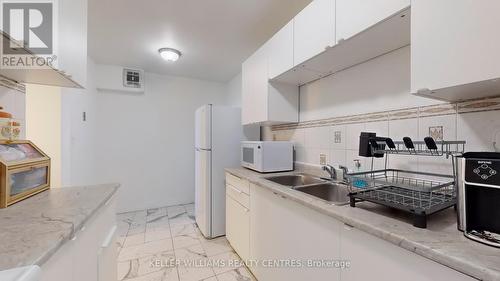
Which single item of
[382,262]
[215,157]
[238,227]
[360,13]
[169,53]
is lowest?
[238,227]

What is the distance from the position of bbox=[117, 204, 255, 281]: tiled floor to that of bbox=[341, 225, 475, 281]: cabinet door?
1169 mm

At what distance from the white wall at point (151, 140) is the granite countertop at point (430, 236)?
9.90ft

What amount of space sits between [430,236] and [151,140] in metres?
3.57

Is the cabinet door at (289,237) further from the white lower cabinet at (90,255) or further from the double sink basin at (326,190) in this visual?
the white lower cabinet at (90,255)

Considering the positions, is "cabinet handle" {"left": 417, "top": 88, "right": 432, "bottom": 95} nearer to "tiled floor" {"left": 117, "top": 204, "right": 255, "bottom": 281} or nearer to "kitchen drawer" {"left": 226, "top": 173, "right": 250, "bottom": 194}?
"kitchen drawer" {"left": 226, "top": 173, "right": 250, "bottom": 194}

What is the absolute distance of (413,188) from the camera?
81 cm

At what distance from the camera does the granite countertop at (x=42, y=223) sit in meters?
0.53

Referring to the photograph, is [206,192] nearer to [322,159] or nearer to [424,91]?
[322,159]

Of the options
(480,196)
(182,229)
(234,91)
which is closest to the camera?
(480,196)

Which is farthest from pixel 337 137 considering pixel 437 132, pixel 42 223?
pixel 42 223

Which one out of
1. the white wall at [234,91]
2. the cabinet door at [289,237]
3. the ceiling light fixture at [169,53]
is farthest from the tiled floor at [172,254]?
the ceiling light fixture at [169,53]

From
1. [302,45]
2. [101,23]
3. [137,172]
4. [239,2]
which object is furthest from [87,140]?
[302,45]

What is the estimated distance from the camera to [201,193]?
2.52 metres

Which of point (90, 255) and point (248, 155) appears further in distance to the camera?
point (248, 155)
